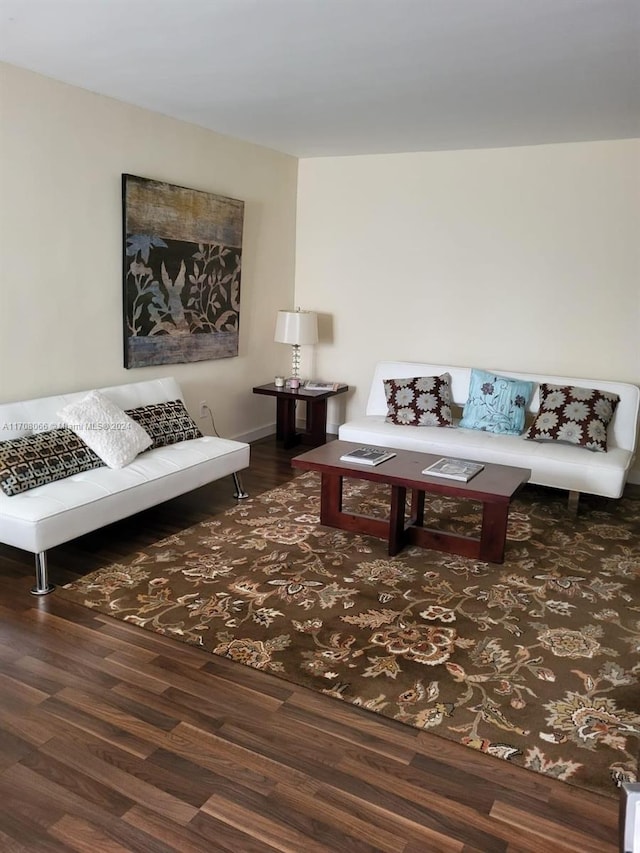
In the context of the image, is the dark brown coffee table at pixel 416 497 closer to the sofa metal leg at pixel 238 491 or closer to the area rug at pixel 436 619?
the area rug at pixel 436 619

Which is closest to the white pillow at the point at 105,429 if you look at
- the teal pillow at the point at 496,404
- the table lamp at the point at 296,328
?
the table lamp at the point at 296,328

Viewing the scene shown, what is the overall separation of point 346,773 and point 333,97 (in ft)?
11.3

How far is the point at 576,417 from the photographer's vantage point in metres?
4.43

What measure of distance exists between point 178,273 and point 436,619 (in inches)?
117

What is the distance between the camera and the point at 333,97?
150 inches

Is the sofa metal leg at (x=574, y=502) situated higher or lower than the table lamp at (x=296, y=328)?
lower

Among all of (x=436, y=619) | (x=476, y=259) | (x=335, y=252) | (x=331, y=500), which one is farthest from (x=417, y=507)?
(x=335, y=252)

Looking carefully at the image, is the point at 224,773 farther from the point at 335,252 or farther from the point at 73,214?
the point at 335,252

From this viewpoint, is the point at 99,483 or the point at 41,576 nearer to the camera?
the point at 41,576

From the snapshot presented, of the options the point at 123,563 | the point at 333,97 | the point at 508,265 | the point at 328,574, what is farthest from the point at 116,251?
the point at 508,265

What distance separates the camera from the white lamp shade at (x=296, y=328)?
5.51 m

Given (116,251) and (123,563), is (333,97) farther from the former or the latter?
(123,563)

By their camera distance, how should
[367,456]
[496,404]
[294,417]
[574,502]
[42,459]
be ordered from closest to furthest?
[42,459] < [367,456] < [574,502] < [496,404] < [294,417]

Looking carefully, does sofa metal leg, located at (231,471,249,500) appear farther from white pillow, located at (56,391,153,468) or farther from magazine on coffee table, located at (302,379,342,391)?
magazine on coffee table, located at (302,379,342,391)
